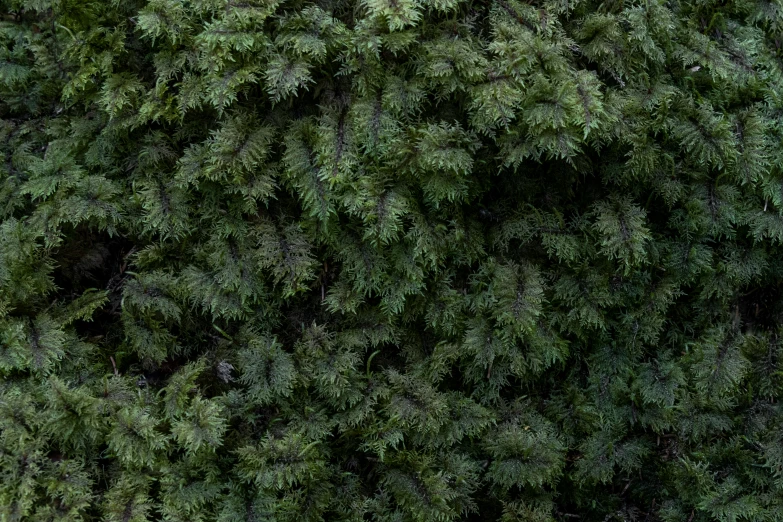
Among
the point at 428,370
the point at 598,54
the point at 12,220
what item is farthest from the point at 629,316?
the point at 12,220

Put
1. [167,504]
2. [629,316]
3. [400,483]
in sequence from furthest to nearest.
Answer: [629,316]
[400,483]
[167,504]

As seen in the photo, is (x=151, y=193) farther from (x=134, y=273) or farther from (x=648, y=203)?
(x=648, y=203)

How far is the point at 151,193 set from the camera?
7.36 feet

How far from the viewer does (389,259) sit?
87.2 inches

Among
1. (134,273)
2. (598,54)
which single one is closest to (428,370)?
(134,273)

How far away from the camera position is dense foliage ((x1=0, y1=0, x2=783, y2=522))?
6.79 ft

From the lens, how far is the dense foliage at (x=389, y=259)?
2070mm

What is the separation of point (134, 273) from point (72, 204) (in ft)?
1.10

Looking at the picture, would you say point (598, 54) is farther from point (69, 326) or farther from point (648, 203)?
point (69, 326)

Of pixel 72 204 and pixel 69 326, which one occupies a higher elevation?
pixel 72 204

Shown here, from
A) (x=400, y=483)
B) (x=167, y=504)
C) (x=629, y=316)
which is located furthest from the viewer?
(x=629, y=316)

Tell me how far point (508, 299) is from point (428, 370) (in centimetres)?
41

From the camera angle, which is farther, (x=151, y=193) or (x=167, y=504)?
(x=151, y=193)

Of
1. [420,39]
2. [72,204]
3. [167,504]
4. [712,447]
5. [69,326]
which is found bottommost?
[167,504]
